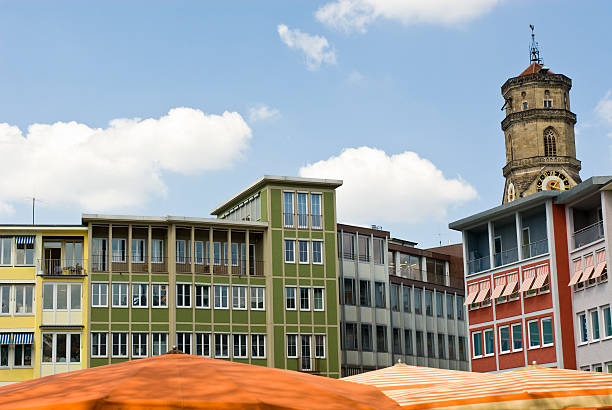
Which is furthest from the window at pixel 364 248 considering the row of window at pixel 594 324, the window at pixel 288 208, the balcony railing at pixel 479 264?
the row of window at pixel 594 324

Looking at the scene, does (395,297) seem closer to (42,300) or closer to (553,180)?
(42,300)

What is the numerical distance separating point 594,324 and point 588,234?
14.2ft

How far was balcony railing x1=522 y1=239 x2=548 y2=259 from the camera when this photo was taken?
5247 cm

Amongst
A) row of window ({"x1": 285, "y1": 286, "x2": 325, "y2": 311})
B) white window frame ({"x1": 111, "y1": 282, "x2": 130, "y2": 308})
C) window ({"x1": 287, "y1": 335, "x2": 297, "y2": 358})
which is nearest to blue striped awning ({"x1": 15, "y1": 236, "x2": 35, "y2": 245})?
white window frame ({"x1": 111, "y1": 282, "x2": 130, "y2": 308})

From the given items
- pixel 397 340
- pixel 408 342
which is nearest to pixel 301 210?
pixel 397 340

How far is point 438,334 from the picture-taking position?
77.6 metres

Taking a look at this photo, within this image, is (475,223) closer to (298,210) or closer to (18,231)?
(298,210)

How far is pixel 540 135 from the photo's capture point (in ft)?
387

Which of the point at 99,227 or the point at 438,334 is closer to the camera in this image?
the point at 99,227

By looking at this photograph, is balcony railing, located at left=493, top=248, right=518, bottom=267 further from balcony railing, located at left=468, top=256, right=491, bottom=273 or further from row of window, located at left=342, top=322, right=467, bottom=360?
row of window, located at left=342, top=322, right=467, bottom=360

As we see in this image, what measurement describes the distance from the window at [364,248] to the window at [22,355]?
22683 millimetres

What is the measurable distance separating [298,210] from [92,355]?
15.8 meters

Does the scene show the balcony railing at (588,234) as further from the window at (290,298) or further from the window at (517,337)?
the window at (290,298)

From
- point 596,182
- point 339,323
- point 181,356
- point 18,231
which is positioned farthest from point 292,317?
point 181,356
